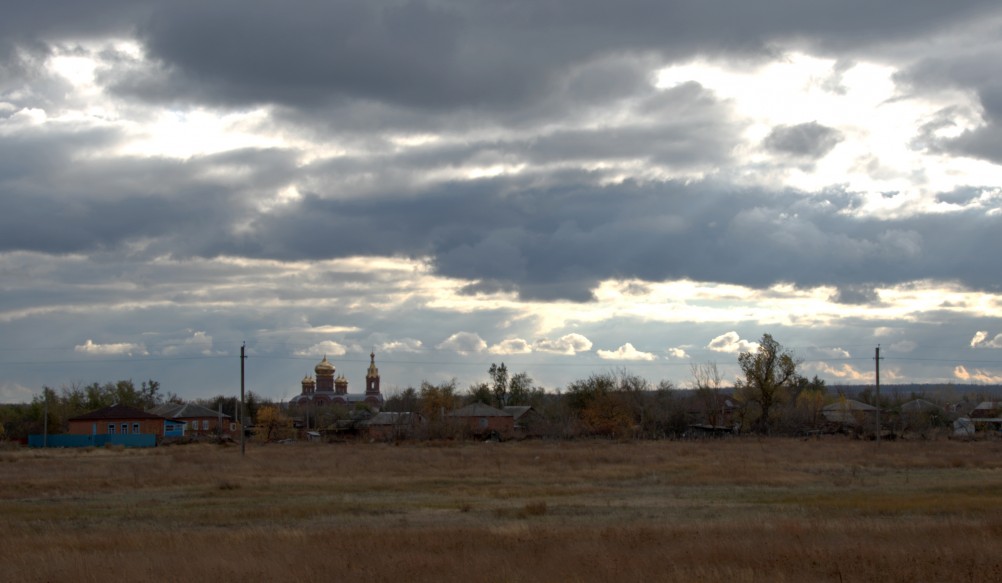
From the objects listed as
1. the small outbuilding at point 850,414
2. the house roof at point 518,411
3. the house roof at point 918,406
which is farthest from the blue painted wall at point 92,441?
the house roof at point 918,406

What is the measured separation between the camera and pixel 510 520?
24828 millimetres

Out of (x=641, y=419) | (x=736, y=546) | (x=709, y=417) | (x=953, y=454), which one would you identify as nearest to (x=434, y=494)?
(x=736, y=546)

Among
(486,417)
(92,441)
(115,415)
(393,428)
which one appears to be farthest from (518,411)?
(92,441)

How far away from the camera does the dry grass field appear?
1527 centimetres

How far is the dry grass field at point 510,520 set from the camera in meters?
15.3

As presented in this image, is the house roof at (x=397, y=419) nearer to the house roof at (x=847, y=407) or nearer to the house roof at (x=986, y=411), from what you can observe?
the house roof at (x=847, y=407)

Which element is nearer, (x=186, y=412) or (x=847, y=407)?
(x=847, y=407)

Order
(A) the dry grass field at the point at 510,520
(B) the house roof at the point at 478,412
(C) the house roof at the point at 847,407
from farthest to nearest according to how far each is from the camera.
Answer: (C) the house roof at the point at 847,407, (B) the house roof at the point at 478,412, (A) the dry grass field at the point at 510,520

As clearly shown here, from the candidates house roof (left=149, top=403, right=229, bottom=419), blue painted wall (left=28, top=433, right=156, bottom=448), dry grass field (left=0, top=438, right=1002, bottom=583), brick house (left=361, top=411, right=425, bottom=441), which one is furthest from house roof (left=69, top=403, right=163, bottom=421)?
dry grass field (left=0, top=438, right=1002, bottom=583)

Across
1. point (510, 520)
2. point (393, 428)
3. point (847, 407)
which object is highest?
point (510, 520)

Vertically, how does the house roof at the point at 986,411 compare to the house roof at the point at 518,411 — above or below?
below

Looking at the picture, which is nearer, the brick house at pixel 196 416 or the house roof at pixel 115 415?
the house roof at pixel 115 415

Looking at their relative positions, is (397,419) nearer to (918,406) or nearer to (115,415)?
(115,415)

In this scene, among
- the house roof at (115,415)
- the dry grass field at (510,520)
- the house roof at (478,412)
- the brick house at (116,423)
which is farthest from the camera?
the house roof at (478,412)
